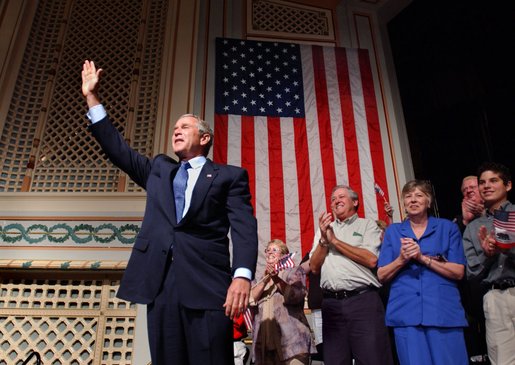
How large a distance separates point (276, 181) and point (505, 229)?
2.90 m

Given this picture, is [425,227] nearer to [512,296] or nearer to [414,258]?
[414,258]

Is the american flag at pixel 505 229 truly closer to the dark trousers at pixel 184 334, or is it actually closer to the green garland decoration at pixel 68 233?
the dark trousers at pixel 184 334

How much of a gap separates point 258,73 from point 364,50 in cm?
144

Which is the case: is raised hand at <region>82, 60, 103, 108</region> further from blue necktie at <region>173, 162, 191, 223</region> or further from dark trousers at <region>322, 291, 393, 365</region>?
dark trousers at <region>322, 291, 393, 365</region>

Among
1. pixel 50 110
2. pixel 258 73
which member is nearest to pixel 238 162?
pixel 258 73

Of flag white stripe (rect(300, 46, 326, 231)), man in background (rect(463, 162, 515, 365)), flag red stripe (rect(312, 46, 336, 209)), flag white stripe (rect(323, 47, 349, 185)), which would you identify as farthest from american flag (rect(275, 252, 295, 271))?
flag white stripe (rect(323, 47, 349, 185))

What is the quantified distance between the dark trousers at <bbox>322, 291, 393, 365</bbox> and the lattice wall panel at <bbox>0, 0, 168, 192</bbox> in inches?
97.9

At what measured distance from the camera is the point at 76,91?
473 centimetres

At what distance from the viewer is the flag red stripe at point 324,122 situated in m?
4.79

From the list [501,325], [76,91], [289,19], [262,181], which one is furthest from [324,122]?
[501,325]

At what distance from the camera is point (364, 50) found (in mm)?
5637

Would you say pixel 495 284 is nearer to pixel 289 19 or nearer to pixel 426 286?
pixel 426 286

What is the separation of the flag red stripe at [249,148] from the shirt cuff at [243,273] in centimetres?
315

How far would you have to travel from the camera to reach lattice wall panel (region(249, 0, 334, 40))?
5586mm
